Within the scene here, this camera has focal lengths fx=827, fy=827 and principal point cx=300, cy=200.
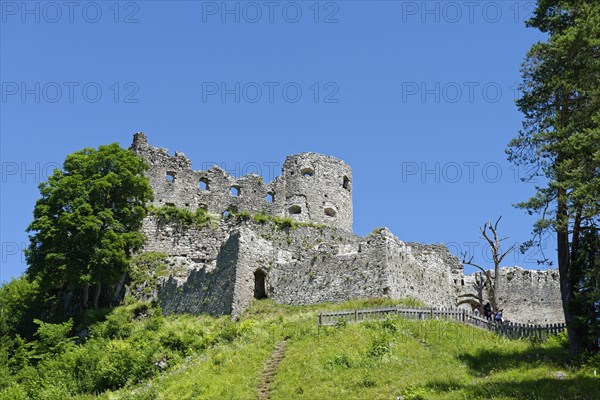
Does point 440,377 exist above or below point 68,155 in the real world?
below

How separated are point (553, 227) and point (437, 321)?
784 centimetres

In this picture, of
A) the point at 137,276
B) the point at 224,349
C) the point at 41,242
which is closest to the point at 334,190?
the point at 137,276

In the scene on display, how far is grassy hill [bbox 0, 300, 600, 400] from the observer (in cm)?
2652

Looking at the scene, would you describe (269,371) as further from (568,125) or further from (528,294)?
(528,294)

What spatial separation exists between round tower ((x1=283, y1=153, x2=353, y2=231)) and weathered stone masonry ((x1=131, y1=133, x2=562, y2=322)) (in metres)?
0.07

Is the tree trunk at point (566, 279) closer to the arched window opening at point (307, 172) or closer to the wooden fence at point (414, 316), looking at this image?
the wooden fence at point (414, 316)

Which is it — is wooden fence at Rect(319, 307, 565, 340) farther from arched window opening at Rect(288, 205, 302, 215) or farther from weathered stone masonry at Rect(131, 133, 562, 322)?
arched window opening at Rect(288, 205, 302, 215)

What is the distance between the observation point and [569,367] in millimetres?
27953

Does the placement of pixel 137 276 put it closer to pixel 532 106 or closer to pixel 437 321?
pixel 437 321

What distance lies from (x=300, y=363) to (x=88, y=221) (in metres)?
18.4

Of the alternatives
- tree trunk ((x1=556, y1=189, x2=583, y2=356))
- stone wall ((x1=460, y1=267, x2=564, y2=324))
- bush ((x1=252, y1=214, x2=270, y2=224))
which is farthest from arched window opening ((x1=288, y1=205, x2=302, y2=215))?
tree trunk ((x1=556, y1=189, x2=583, y2=356))

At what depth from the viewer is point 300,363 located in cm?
2970

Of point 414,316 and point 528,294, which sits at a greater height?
point 528,294

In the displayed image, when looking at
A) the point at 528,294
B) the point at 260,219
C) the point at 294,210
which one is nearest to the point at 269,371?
the point at 260,219
